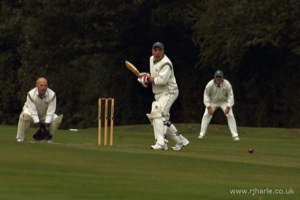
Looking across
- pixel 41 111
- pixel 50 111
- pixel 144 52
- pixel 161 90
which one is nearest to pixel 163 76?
pixel 161 90

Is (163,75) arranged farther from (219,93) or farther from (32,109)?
(219,93)

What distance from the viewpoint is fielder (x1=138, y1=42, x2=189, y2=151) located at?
963 inches

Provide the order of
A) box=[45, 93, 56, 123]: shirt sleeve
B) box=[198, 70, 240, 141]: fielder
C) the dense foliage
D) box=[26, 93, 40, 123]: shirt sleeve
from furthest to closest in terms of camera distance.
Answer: the dense foliage < box=[198, 70, 240, 141]: fielder < box=[45, 93, 56, 123]: shirt sleeve < box=[26, 93, 40, 123]: shirt sleeve

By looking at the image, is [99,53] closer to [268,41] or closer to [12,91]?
[12,91]

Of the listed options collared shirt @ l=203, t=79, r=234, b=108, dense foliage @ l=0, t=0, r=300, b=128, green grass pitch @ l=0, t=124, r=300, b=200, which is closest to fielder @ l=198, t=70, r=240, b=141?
collared shirt @ l=203, t=79, r=234, b=108

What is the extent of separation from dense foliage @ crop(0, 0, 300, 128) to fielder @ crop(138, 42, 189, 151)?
2077 cm

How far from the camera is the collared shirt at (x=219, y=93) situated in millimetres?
35812

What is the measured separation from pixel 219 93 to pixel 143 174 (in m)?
17.7

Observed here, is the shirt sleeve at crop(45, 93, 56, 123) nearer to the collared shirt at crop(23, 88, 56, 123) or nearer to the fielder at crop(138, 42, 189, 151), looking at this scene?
the collared shirt at crop(23, 88, 56, 123)

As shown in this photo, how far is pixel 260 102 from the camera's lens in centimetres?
5078

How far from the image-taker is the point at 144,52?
56188 millimetres

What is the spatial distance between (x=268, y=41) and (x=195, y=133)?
237 inches

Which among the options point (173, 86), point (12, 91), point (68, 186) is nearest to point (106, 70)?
point (12, 91)

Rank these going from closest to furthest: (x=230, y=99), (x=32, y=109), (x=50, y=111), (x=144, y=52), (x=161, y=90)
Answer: (x=161, y=90)
(x=32, y=109)
(x=50, y=111)
(x=230, y=99)
(x=144, y=52)
